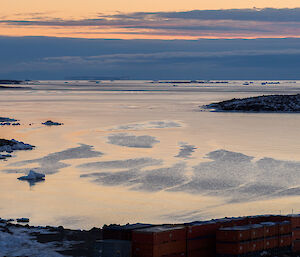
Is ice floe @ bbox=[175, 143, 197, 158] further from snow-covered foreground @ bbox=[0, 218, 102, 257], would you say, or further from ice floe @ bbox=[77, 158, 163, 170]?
snow-covered foreground @ bbox=[0, 218, 102, 257]

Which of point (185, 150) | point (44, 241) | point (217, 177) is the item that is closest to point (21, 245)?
point (44, 241)

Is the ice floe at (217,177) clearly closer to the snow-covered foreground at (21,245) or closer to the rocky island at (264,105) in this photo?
the snow-covered foreground at (21,245)

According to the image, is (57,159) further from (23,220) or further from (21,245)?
(21,245)

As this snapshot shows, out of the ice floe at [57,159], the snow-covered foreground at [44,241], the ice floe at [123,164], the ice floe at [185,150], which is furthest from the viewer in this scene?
the ice floe at [185,150]

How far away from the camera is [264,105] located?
4252 inches

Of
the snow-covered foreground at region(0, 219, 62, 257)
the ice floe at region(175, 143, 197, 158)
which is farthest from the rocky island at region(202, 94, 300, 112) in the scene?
the snow-covered foreground at region(0, 219, 62, 257)

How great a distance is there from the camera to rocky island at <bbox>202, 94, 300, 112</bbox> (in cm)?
10500

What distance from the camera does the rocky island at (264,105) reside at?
105 meters

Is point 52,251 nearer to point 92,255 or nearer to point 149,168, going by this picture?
point 92,255

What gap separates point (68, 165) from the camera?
1537 inches

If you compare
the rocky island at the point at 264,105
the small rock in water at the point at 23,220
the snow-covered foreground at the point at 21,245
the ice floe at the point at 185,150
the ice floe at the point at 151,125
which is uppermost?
the rocky island at the point at 264,105

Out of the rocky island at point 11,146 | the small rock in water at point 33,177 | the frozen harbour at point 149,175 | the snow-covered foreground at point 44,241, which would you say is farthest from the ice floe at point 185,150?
the snow-covered foreground at point 44,241

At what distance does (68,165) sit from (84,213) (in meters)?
13.4

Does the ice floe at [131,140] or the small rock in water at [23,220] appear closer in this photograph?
the small rock in water at [23,220]
